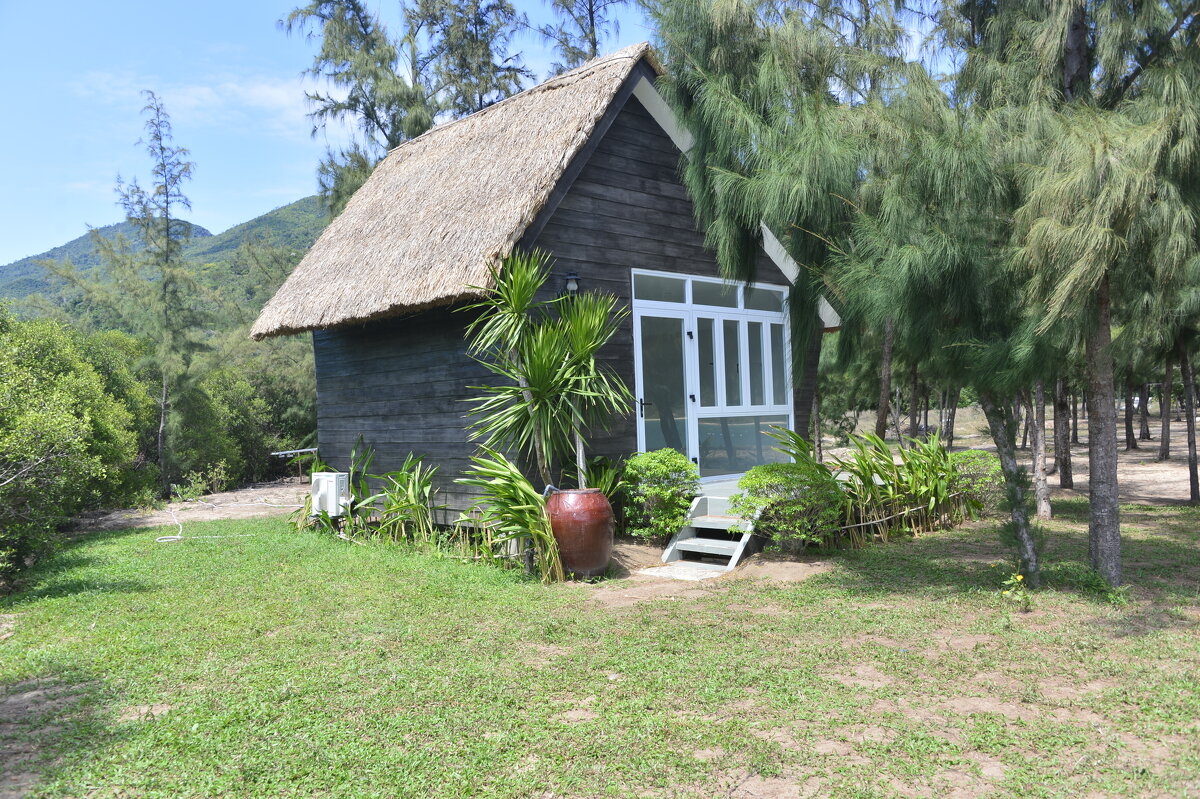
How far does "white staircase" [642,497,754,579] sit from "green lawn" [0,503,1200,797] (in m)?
0.72

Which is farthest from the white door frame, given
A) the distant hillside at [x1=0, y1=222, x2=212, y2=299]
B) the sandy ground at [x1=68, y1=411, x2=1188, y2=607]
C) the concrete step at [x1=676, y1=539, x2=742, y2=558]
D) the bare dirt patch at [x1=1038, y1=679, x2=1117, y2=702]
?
the distant hillside at [x1=0, y1=222, x2=212, y2=299]

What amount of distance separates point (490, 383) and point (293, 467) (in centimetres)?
1511

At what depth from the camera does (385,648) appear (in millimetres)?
5371

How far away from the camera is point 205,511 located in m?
14.2

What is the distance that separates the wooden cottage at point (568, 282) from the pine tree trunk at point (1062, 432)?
211 inches

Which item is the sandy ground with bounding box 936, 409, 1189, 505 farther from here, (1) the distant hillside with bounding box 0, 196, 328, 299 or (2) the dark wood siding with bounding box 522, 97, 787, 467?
(1) the distant hillside with bounding box 0, 196, 328, 299

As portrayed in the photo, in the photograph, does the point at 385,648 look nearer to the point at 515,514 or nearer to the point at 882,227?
the point at 515,514

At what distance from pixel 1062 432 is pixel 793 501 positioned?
7895 mm

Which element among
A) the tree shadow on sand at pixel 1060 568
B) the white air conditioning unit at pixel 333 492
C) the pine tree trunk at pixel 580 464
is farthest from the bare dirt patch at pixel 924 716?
the white air conditioning unit at pixel 333 492

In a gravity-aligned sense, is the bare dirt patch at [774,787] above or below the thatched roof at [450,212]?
below

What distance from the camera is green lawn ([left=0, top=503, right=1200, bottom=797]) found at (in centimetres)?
348

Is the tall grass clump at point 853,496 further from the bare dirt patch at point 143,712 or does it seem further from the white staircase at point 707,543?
the bare dirt patch at point 143,712

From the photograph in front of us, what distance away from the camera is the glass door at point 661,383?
30.5 ft

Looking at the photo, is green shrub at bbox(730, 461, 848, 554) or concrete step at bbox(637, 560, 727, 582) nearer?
concrete step at bbox(637, 560, 727, 582)
